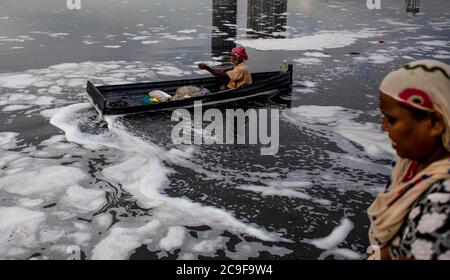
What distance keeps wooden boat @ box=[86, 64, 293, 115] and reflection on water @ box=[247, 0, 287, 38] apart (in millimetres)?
11461

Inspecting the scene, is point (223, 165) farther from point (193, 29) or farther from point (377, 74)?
point (193, 29)

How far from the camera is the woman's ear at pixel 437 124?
1.74m

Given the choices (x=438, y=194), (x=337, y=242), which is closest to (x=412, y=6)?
(x=337, y=242)

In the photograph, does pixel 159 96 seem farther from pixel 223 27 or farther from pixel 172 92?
pixel 223 27

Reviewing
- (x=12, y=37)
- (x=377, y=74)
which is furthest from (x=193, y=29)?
(x=377, y=74)

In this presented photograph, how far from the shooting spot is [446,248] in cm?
160

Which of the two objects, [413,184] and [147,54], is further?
[147,54]

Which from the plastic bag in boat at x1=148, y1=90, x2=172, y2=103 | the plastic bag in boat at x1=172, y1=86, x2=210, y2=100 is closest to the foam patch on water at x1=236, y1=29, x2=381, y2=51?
the plastic bag in boat at x1=172, y1=86, x2=210, y2=100

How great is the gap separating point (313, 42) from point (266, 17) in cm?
1042

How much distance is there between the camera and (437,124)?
1756 mm

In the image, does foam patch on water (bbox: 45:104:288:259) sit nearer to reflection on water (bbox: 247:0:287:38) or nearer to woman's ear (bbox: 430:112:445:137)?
woman's ear (bbox: 430:112:445:137)

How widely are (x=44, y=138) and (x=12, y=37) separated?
51.0 ft

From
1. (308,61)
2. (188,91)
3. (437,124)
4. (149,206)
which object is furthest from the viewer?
(308,61)

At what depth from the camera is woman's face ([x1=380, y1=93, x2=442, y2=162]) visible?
1.80 meters
